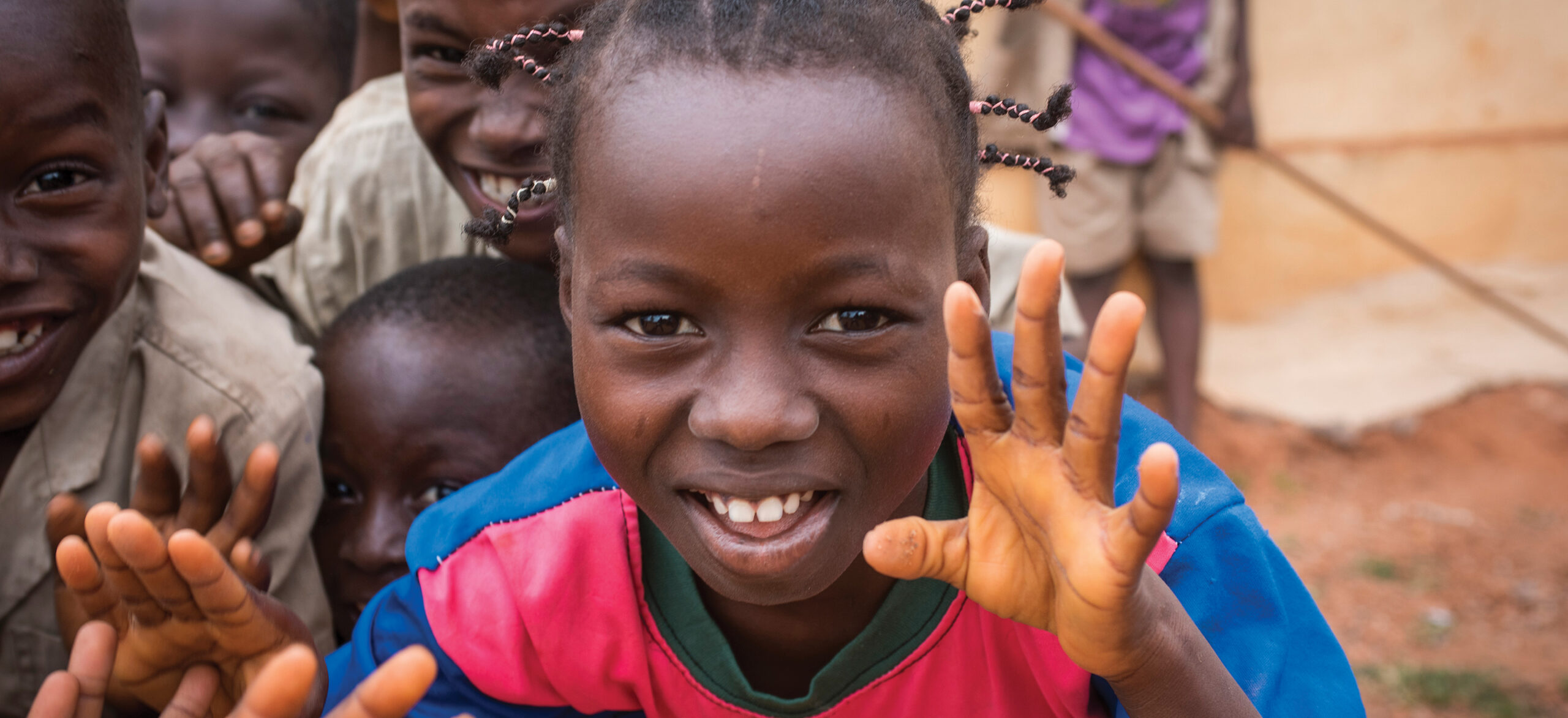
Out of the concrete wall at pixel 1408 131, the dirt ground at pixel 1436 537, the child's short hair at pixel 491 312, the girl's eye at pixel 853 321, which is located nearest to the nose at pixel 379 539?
the child's short hair at pixel 491 312

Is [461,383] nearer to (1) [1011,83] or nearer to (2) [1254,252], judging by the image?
(1) [1011,83]

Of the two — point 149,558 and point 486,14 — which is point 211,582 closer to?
point 149,558

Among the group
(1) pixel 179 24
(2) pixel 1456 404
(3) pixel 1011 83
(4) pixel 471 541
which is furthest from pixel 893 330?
(2) pixel 1456 404

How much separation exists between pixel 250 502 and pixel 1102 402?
103cm

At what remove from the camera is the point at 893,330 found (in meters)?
1.24

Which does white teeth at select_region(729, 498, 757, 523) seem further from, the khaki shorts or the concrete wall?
the concrete wall

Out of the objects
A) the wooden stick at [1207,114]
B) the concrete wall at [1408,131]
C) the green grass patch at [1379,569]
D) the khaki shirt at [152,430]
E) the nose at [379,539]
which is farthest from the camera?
the concrete wall at [1408,131]

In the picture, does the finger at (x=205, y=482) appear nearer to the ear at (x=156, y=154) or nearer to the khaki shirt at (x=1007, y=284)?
the ear at (x=156, y=154)

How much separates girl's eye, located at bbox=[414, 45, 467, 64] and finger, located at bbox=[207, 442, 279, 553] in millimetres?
922

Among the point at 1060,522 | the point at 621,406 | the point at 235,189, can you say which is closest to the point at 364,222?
the point at 235,189

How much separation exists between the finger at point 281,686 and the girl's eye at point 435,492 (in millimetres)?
913

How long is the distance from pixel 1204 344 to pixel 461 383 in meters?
4.18

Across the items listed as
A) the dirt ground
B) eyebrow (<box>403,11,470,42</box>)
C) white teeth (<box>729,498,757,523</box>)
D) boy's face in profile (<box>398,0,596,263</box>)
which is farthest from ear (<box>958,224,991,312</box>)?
the dirt ground

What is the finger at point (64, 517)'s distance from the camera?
1.55 meters
